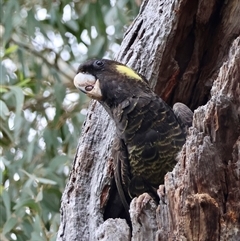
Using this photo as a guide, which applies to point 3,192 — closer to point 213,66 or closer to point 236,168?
point 213,66

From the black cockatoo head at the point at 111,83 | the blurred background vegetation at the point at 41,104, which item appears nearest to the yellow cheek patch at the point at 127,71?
the black cockatoo head at the point at 111,83

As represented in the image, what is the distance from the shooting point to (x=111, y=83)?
1868 mm

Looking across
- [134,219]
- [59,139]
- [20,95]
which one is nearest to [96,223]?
[134,219]

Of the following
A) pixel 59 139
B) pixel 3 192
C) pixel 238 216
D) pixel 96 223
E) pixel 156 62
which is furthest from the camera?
pixel 59 139

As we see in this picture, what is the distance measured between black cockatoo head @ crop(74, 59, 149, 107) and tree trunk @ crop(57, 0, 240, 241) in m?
0.09

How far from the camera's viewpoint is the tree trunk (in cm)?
131

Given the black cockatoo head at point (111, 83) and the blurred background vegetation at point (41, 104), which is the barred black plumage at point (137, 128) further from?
the blurred background vegetation at point (41, 104)

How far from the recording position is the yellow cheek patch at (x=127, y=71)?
73.7 inches

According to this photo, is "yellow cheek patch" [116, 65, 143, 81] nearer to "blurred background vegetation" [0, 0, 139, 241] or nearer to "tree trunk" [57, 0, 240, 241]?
"tree trunk" [57, 0, 240, 241]

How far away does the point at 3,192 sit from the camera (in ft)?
8.04

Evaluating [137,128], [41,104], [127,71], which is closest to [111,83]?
[127,71]

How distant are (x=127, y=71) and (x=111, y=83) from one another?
0.07 meters

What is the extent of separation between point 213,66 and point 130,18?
3.25ft

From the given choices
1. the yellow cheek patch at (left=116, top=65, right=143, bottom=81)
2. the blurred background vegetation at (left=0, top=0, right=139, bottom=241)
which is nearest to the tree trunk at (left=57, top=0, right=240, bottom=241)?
the yellow cheek patch at (left=116, top=65, right=143, bottom=81)
